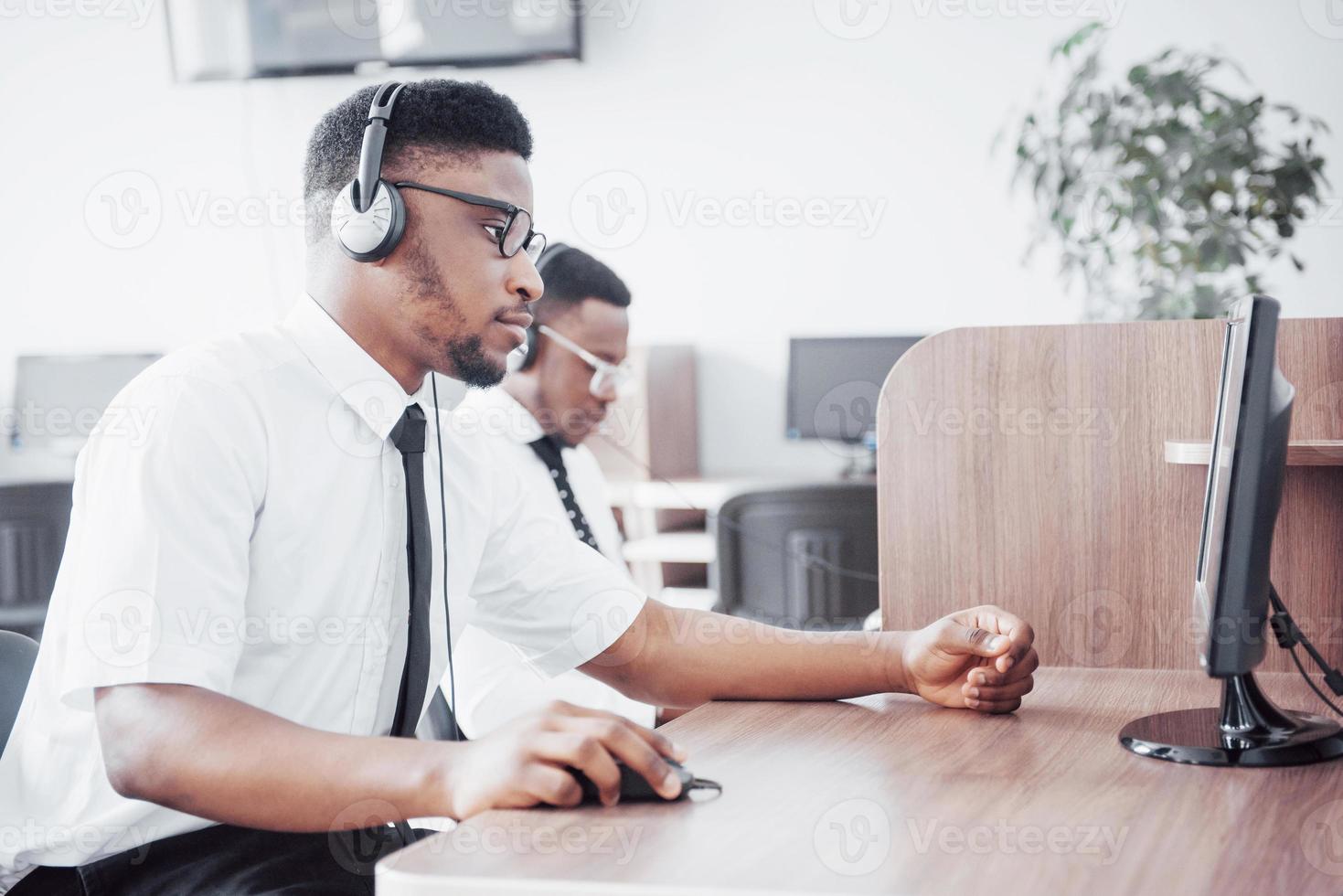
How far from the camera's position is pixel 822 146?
3680mm

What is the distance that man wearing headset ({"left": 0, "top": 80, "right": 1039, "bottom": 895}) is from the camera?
0.89 m

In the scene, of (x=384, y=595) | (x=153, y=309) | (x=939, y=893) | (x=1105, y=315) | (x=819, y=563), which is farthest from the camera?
(x=153, y=309)

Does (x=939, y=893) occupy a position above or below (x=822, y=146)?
below

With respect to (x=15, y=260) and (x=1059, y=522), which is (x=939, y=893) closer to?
(x=1059, y=522)

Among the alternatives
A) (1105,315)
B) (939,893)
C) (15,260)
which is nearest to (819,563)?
(1105,315)

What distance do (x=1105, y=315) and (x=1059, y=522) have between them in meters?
1.97

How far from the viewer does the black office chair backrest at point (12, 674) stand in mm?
1135
